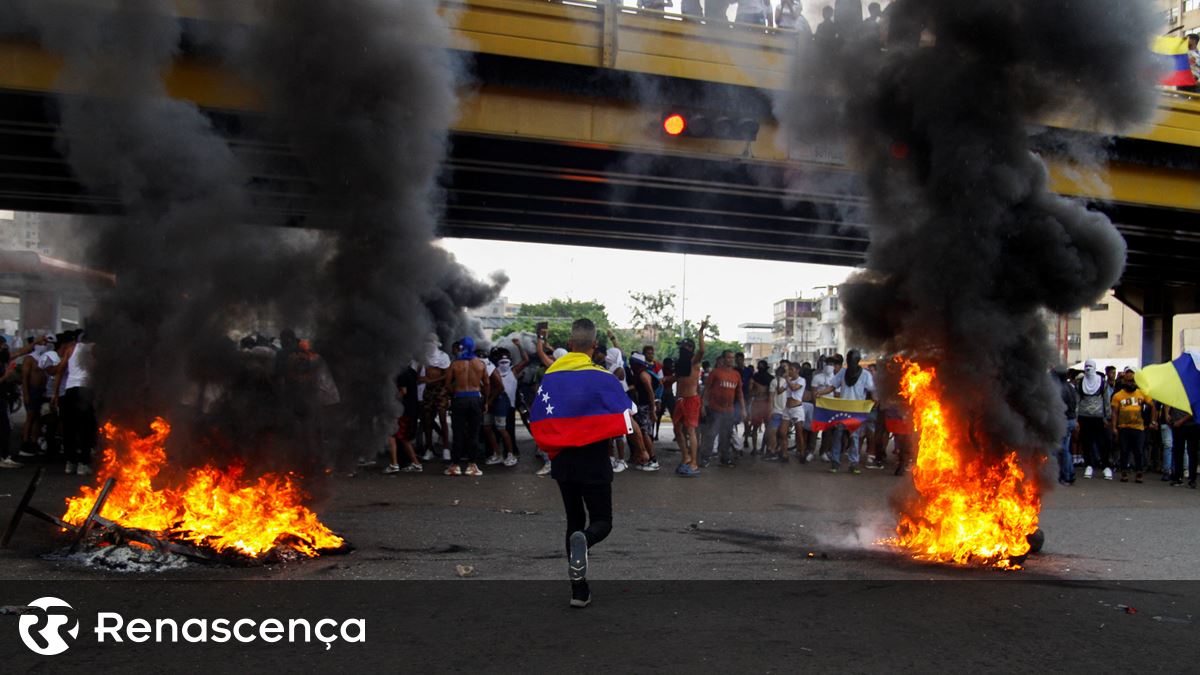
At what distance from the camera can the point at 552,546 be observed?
6.95 m

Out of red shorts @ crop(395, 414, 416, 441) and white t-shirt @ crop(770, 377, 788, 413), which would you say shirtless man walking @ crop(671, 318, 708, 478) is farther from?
red shorts @ crop(395, 414, 416, 441)

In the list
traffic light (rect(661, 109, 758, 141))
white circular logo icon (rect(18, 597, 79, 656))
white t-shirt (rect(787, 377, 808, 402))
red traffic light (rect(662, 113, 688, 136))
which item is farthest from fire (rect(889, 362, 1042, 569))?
white t-shirt (rect(787, 377, 808, 402))

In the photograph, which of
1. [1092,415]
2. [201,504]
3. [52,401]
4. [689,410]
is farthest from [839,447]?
[52,401]

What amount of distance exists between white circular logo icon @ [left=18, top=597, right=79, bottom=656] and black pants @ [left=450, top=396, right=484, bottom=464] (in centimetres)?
609

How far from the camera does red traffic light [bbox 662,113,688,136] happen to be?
38.5 ft

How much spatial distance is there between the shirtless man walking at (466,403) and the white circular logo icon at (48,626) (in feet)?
19.9

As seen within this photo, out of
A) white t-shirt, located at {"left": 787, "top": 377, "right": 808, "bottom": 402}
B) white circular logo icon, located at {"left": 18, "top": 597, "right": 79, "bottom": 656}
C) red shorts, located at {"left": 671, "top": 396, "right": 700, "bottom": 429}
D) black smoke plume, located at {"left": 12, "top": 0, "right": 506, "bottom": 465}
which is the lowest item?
white circular logo icon, located at {"left": 18, "top": 597, "right": 79, "bottom": 656}

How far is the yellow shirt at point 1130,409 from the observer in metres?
12.7

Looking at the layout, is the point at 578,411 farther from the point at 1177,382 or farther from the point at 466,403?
the point at 1177,382

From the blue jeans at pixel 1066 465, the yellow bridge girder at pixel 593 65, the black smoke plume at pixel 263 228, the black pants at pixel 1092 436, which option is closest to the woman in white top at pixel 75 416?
the yellow bridge girder at pixel 593 65

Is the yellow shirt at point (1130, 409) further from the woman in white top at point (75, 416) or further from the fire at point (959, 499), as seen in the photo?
the woman in white top at point (75, 416)

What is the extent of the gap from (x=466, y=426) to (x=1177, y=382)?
8.26 metres

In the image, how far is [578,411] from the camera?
5.32 m

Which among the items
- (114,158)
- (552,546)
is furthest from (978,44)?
(114,158)
